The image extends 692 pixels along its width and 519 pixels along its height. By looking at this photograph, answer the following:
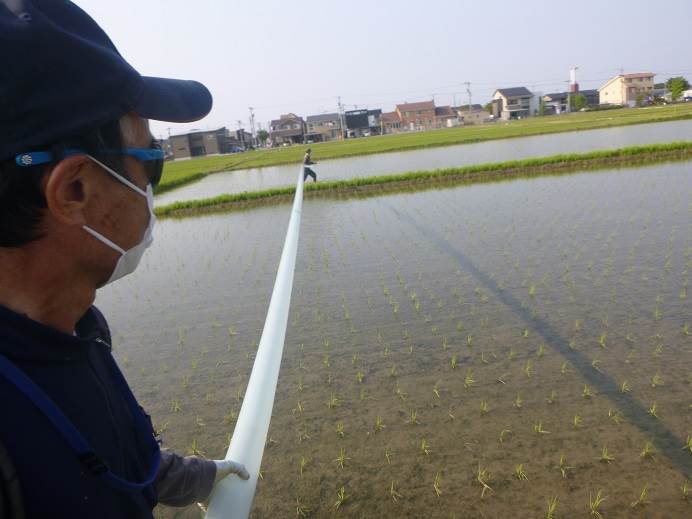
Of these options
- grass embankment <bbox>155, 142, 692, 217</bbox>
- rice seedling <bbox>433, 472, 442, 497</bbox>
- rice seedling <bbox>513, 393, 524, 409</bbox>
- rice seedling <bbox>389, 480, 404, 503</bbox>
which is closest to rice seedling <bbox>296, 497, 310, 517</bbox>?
rice seedling <bbox>389, 480, 404, 503</bbox>

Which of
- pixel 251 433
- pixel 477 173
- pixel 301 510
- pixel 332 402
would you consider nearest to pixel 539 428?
pixel 332 402

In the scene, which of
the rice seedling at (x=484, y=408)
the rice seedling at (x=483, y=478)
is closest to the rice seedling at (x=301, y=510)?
the rice seedling at (x=483, y=478)

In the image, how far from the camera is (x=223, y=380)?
4465 mm

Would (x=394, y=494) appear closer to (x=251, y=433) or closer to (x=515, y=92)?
(x=251, y=433)

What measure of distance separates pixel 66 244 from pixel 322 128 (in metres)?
74.4

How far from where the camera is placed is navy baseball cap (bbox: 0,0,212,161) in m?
0.72

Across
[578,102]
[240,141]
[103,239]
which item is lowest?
[103,239]

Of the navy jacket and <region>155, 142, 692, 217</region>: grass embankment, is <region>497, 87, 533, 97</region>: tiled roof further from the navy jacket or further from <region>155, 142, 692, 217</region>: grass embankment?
the navy jacket

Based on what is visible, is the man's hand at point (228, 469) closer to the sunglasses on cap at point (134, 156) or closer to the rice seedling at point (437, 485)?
the sunglasses on cap at point (134, 156)

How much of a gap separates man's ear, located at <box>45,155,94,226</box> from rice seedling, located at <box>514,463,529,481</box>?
284cm

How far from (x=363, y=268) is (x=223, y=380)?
3.45 metres

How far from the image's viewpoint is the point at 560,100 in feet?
260

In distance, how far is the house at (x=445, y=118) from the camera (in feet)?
249

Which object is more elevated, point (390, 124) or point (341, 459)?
point (390, 124)
